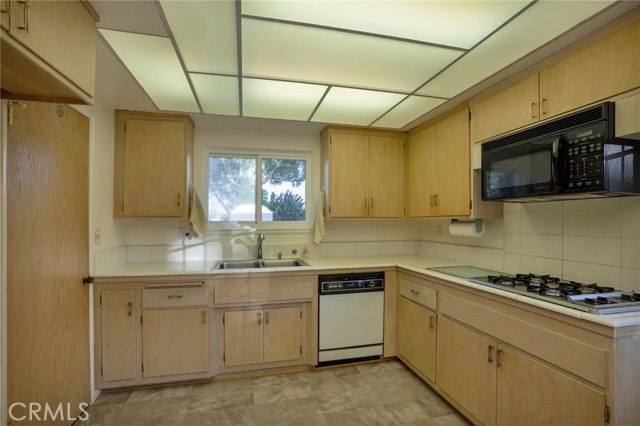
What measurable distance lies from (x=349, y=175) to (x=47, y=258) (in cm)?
237

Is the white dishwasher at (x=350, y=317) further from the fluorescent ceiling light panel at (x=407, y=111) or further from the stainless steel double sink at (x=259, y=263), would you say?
the fluorescent ceiling light panel at (x=407, y=111)

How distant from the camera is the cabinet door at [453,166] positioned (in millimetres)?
2281

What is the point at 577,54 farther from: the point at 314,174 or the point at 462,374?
the point at 314,174

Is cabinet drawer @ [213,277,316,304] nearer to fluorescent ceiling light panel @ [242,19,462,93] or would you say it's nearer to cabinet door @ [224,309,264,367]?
cabinet door @ [224,309,264,367]

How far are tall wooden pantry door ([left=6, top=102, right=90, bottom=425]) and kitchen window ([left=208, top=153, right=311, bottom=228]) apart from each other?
1121 millimetres

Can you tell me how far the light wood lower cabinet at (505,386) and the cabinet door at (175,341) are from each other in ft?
6.02

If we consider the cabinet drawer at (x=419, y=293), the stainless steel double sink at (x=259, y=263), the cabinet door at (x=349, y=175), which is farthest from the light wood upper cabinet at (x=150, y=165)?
the cabinet drawer at (x=419, y=293)

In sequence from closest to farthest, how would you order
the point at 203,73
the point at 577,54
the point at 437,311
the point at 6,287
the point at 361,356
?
the point at 6,287
the point at 577,54
the point at 203,73
the point at 437,311
the point at 361,356

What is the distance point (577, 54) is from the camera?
4.95 ft

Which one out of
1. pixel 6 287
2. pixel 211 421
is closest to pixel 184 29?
pixel 6 287

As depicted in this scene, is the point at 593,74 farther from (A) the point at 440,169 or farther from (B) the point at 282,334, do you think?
(B) the point at 282,334

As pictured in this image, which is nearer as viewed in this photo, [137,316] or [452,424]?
[452,424]

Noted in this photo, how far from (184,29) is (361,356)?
2.71 metres

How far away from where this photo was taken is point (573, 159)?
1.44 meters
